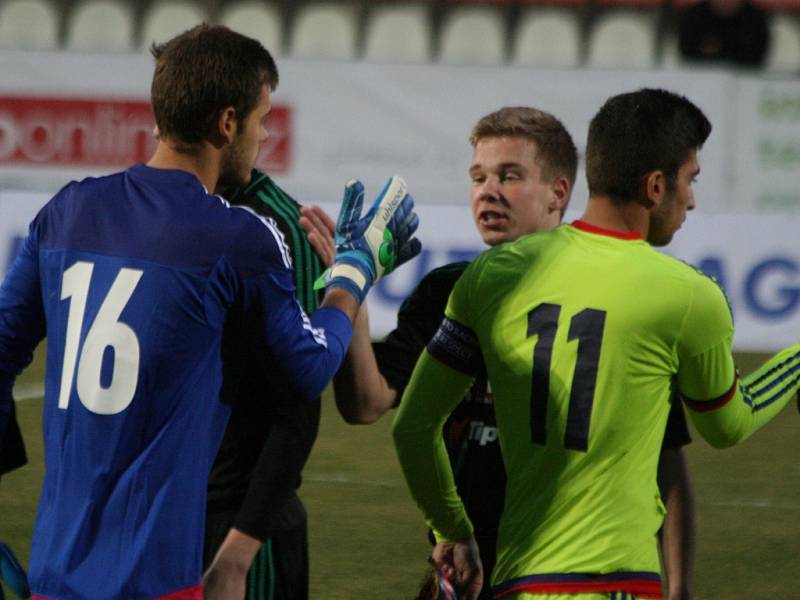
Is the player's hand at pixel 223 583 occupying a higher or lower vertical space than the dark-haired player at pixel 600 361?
lower

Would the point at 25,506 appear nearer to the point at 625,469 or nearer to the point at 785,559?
the point at 785,559

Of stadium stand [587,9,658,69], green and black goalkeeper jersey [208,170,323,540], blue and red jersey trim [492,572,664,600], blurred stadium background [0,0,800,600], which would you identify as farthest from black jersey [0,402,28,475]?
stadium stand [587,9,658,69]

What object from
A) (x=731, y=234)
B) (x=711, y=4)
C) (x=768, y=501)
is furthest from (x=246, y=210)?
(x=711, y=4)

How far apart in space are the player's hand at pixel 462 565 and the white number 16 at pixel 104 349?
883mm

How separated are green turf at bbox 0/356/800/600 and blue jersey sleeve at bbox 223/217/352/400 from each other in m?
3.22

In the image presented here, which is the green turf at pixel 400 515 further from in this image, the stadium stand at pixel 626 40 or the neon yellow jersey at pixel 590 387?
the stadium stand at pixel 626 40

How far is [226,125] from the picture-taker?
2.86 m

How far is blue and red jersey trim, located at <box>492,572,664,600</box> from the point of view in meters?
2.89

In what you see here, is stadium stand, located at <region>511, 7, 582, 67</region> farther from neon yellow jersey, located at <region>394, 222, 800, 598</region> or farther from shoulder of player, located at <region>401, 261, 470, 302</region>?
neon yellow jersey, located at <region>394, 222, 800, 598</region>

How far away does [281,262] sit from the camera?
2.79 m

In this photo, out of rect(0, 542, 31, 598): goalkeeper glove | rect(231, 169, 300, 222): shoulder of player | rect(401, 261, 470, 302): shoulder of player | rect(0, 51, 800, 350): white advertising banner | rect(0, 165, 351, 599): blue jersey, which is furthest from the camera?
rect(0, 51, 800, 350): white advertising banner

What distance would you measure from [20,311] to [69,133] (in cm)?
1037

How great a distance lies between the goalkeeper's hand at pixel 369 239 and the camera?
10.0 ft

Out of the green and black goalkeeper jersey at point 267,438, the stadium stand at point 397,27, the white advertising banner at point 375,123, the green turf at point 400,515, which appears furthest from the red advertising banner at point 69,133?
the green and black goalkeeper jersey at point 267,438
